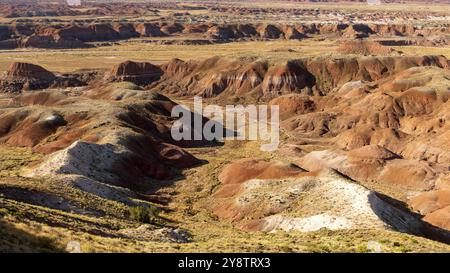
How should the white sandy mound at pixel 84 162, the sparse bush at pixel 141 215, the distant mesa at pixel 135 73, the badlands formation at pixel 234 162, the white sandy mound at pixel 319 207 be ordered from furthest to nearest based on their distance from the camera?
1. the distant mesa at pixel 135 73
2. the white sandy mound at pixel 84 162
3. the white sandy mound at pixel 319 207
4. the sparse bush at pixel 141 215
5. the badlands formation at pixel 234 162

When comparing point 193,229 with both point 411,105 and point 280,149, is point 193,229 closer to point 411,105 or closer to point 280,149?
point 280,149

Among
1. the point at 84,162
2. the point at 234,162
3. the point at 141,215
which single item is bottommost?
the point at 234,162

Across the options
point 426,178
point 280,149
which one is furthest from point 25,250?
point 280,149

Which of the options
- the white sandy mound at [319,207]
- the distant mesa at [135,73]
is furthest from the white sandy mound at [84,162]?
the distant mesa at [135,73]

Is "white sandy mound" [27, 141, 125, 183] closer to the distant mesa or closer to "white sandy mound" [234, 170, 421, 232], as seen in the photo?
"white sandy mound" [234, 170, 421, 232]

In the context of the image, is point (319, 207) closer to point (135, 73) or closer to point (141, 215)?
point (141, 215)

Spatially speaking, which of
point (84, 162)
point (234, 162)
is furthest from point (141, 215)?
point (234, 162)

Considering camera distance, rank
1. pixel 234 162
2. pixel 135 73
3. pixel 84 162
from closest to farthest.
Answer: pixel 84 162, pixel 234 162, pixel 135 73

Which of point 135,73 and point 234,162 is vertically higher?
point 135,73

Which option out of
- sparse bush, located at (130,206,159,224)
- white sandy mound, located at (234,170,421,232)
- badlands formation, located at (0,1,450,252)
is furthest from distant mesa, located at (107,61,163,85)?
sparse bush, located at (130,206,159,224)

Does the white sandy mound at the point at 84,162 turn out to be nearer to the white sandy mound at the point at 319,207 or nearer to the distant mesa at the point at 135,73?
the white sandy mound at the point at 319,207
